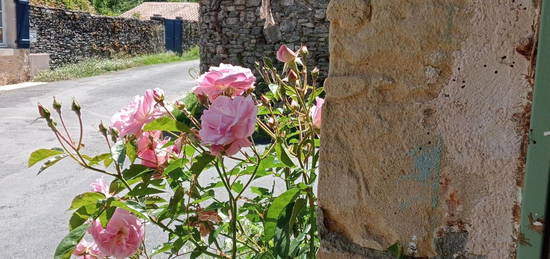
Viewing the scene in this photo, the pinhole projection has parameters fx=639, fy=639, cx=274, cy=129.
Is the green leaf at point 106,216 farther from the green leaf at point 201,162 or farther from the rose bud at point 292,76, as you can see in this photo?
the rose bud at point 292,76

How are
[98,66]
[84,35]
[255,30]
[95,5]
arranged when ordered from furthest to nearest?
[95,5] < [84,35] < [98,66] < [255,30]

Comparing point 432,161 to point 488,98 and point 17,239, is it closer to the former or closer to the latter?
point 488,98

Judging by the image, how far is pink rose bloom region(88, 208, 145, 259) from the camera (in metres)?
1.50

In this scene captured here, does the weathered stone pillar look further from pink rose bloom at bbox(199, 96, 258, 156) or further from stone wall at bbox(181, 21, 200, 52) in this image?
stone wall at bbox(181, 21, 200, 52)

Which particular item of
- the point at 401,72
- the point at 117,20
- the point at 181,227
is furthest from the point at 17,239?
the point at 117,20

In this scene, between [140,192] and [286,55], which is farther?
[286,55]

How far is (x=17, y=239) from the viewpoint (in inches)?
196

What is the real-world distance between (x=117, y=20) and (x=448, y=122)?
68.2 ft

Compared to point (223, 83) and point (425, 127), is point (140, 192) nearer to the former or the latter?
point (223, 83)

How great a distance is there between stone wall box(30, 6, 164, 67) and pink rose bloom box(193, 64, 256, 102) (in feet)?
52.6

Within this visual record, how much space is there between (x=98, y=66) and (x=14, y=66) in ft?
12.4

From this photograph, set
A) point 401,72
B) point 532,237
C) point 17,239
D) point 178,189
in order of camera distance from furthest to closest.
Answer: point 17,239 → point 178,189 → point 401,72 → point 532,237

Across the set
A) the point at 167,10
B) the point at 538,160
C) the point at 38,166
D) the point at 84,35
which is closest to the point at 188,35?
the point at 84,35

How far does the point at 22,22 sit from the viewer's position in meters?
15.0
